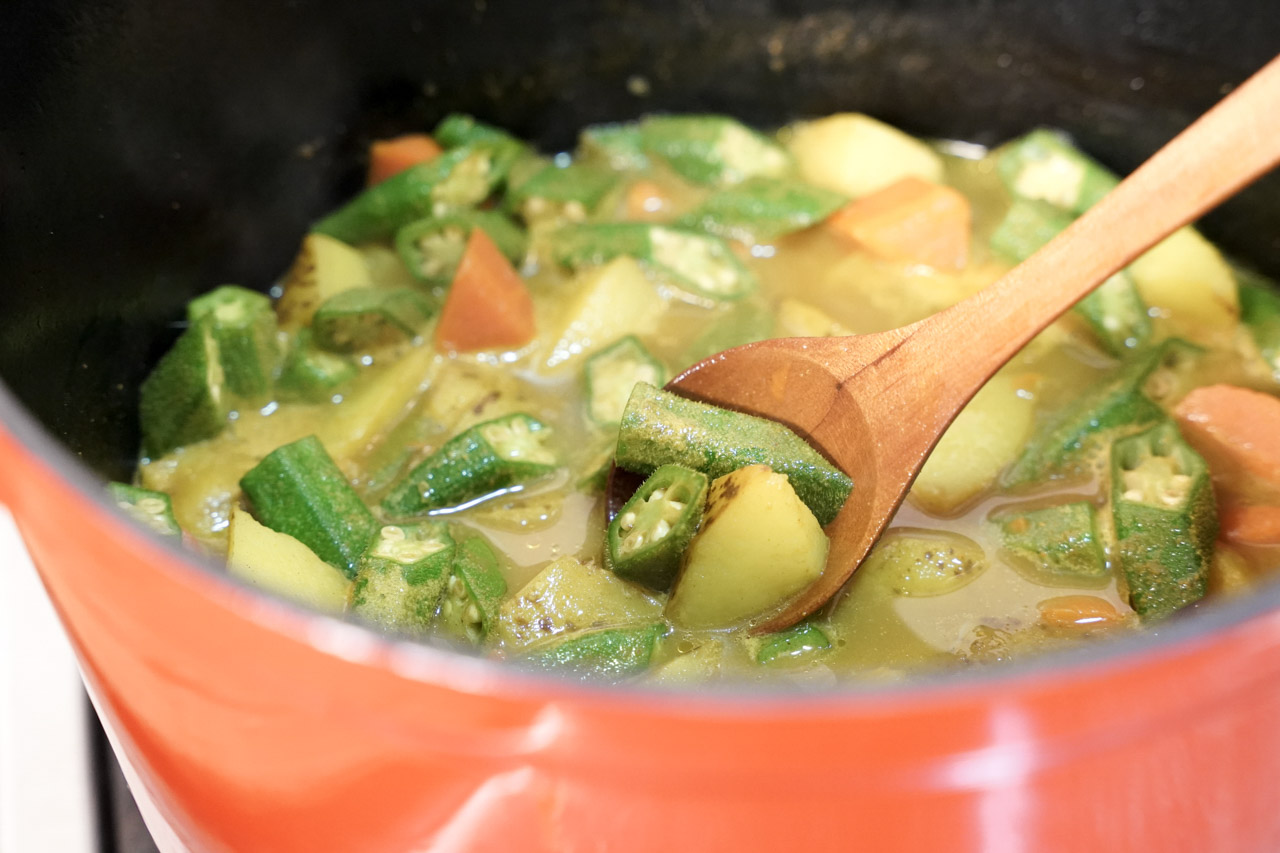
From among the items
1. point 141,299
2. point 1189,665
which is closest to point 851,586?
point 1189,665

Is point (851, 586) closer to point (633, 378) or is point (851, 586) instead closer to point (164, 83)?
point (633, 378)

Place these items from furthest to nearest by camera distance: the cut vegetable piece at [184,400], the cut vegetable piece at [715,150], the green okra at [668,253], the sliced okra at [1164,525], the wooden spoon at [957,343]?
the cut vegetable piece at [715,150]
the green okra at [668,253]
the cut vegetable piece at [184,400]
the sliced okra at [1164,525]
the wooden spoon at [957,343]

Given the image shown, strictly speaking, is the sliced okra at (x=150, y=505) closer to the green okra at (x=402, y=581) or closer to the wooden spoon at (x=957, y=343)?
the green okra at (x=402, y=581)

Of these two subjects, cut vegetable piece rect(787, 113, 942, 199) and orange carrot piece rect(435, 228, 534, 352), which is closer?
orange carrot piece rect(435, 228, 534, 352)

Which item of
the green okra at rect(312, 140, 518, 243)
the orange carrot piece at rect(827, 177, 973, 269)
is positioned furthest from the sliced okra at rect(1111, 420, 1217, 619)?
the green okra at rect(312, 140, 518, 243)

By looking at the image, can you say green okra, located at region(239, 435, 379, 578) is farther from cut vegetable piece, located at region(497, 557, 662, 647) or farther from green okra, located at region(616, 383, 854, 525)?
green okra, located at region(616, 383, 854, 525)

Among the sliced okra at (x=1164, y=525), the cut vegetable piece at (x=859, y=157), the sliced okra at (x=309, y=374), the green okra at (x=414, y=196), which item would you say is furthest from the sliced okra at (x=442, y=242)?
the sliced okra at (x=1164, y=525)

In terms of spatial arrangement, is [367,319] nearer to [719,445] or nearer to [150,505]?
[150,505]
